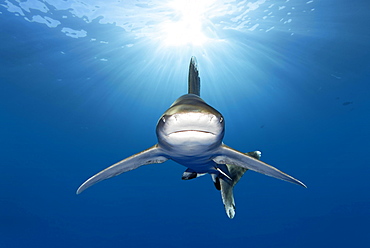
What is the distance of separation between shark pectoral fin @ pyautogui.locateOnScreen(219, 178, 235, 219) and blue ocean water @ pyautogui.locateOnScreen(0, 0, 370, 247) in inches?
445

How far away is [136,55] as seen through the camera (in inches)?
681

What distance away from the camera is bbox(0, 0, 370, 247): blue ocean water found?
1419cm

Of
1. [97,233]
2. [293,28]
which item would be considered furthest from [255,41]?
[97,233]

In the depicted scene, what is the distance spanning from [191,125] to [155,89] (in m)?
21.7

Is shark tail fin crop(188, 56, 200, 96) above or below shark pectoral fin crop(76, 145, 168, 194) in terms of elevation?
above

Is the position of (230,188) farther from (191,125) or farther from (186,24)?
(186,24)

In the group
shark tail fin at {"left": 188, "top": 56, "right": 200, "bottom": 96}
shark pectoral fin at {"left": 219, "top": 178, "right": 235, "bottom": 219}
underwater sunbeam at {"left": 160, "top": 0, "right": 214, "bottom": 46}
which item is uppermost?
underwater sunbeam at {"left": 160, "top": 0, "right": 214, "bottom": 46}

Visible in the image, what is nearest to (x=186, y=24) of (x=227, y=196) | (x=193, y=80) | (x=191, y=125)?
(x=193, y=80)

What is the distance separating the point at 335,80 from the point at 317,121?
1156cm

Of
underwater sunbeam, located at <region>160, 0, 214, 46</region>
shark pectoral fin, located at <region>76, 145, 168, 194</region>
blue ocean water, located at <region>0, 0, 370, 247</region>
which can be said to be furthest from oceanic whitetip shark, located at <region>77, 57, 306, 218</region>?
blue ocean water, located at <region>0, 0, 370, 247</region>

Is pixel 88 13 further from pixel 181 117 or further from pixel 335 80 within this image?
pixel 335 80

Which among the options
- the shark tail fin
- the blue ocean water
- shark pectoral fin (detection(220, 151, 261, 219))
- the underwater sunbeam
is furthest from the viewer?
the blue ocean water

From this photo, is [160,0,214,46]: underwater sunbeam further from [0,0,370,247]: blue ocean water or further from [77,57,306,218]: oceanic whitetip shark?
[77,57,306,218]: oceanic whitetip shark

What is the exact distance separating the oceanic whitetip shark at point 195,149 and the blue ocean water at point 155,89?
1135 cm
